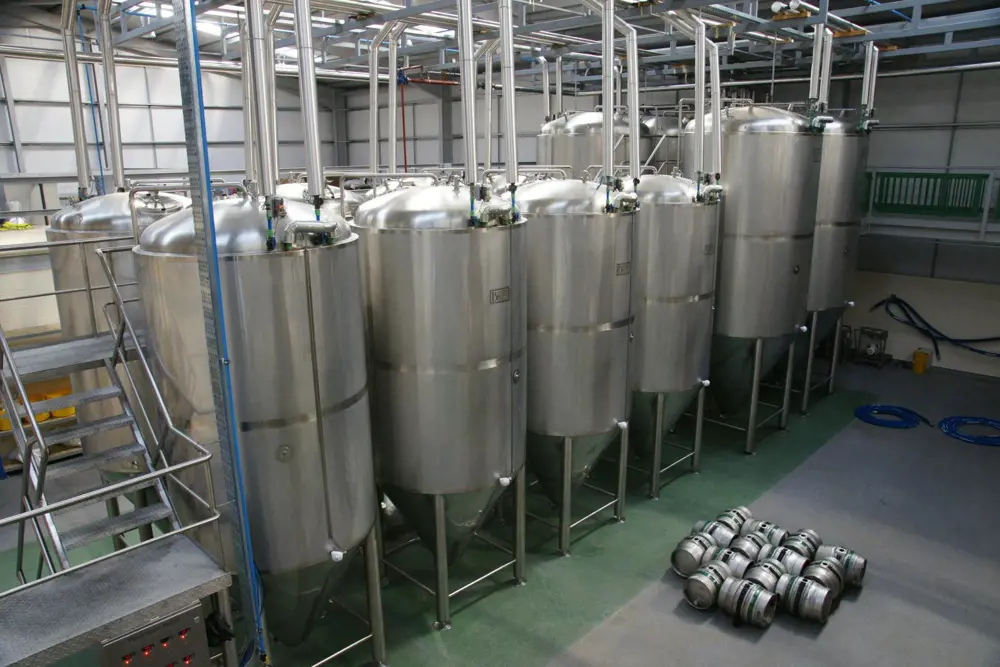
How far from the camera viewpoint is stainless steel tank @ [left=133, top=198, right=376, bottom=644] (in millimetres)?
3432

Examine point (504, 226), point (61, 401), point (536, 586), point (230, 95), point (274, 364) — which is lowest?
point (536, 586)

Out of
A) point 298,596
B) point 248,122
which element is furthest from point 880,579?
point 248,122

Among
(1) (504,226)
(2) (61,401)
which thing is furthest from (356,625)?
(1) (504,226)

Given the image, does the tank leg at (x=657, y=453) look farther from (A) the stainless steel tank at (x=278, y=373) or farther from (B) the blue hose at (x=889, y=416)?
(A) the stainless steel tank at (x=278, y=373)

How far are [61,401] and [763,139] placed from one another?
21.9ft

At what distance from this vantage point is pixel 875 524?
6.37 metres

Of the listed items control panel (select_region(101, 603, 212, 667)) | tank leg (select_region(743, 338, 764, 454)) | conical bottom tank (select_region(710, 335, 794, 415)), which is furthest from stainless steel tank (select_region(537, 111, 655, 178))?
control panel (select_region(101, 603, 212, 667))

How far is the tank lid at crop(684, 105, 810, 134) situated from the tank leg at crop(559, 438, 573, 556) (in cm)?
378

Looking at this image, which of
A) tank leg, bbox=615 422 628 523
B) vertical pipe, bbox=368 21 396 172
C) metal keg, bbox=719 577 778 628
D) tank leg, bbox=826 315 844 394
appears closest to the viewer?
metal keg, bbox=719 577 778 628

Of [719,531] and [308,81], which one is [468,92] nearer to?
[308,81]

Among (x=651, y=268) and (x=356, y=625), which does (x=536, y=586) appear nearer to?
(x=356, y=625)

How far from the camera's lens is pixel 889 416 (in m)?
8.98

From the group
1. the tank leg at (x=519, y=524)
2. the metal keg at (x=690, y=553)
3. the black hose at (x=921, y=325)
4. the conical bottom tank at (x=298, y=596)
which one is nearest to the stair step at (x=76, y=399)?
the conical bottom tank at (x=298, y=596)

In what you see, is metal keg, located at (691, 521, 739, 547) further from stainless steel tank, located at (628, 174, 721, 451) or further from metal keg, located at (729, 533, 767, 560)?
stainless steel tank, located at (628, 174, 721, 451)
